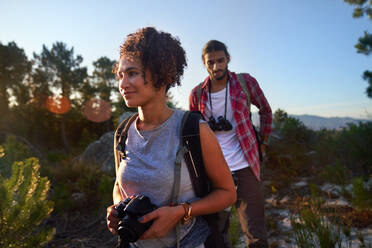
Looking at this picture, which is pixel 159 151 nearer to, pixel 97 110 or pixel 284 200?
pixel 284 200

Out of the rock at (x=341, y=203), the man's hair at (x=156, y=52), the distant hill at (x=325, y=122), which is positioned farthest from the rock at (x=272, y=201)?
the man's hair at (x=156, y=52)

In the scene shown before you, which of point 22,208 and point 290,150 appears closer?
point 22,208

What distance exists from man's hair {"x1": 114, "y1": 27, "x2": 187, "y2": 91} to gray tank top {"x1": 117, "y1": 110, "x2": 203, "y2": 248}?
23 cm

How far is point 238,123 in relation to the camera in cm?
240

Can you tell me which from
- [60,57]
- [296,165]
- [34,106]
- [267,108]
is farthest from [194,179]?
[60,57]


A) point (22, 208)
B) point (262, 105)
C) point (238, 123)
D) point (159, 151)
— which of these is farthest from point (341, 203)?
point (22, 208)

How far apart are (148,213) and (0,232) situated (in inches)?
68.3

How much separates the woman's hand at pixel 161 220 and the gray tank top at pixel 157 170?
4.1 inches

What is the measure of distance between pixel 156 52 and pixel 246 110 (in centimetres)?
151

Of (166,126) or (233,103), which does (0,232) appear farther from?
→ (233,103)

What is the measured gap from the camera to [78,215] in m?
4.45

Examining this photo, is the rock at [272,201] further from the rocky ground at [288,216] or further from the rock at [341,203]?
the rock at [341,203]

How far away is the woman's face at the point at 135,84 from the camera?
122 centimetres

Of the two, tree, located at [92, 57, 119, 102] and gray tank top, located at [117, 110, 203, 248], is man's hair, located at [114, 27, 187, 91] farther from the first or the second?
tree, located at [92, 57, 119, 102]
